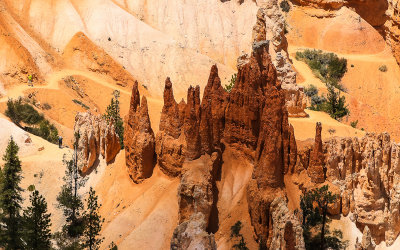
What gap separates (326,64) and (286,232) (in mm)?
52556

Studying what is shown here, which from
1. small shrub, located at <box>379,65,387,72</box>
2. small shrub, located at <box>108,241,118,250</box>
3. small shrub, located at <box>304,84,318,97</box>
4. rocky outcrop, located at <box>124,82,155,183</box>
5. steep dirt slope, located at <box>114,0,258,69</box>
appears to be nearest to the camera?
small shrub, located at <box>108,241,118,250</box>

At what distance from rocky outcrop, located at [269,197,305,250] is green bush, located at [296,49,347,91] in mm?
43073

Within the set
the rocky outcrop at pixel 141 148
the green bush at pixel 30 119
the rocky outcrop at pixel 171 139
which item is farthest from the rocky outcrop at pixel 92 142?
the green bush at pixel 30 119

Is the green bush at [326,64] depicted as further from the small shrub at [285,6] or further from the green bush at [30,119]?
the green bush at [30,119]

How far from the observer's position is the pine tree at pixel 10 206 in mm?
26875

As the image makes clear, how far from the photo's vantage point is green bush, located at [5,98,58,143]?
4397cm

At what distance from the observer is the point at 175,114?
28422 millimetres

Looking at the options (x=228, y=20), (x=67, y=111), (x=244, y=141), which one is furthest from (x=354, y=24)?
(x=244, y=141)

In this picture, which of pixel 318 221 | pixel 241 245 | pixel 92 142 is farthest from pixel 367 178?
pixel 92 142

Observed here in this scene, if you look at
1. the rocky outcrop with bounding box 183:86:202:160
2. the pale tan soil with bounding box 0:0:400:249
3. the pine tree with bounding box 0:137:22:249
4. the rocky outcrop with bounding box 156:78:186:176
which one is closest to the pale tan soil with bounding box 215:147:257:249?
the rocky outcrop with bounding box 183:86:202:160

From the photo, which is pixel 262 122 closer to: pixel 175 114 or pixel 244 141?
pixel 244 141

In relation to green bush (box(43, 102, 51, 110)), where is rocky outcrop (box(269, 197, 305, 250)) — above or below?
above

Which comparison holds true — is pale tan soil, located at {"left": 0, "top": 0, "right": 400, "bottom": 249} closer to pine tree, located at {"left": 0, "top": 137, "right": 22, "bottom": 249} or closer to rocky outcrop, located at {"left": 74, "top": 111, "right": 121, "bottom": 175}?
rocky outcrop, located at {"left": 74, "top": 111, "right": 121, "bottom": 175}

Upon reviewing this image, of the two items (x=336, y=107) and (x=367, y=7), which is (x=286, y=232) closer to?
(x=336, y=107)
